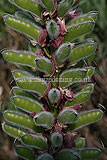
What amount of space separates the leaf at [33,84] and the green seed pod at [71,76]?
5cm

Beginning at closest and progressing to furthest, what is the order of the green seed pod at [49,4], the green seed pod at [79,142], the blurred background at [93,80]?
1. the green seed pod at [49,4]
2. the green seed pod at [79,142]
3. the blurred background at [93,80]

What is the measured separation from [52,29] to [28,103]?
22cm

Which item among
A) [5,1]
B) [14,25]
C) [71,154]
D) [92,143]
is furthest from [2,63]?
[71,154]

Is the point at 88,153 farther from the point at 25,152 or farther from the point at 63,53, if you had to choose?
the point at 63,53

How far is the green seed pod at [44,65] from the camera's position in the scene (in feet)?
2.27

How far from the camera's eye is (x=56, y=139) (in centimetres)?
70

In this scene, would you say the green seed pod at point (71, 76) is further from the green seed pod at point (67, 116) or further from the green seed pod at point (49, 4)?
the green seed pod at point (49, 4)

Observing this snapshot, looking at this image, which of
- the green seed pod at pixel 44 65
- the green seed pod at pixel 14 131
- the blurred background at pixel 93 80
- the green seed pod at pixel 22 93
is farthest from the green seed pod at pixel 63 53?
the blurred background at pixel 93 80

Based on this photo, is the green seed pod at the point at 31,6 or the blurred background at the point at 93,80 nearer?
the green seed pod at the point at 31,6

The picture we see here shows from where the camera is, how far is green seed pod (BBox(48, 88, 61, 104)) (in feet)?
2.28

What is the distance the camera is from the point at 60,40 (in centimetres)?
71

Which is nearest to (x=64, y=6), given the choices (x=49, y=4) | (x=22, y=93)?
(x=49, y=4)

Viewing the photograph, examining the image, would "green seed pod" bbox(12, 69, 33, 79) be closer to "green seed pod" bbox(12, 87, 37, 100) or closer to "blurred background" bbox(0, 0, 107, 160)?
"green seed pod" bbox(12, 87, 37, 100)

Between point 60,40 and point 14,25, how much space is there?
0.15 meters
